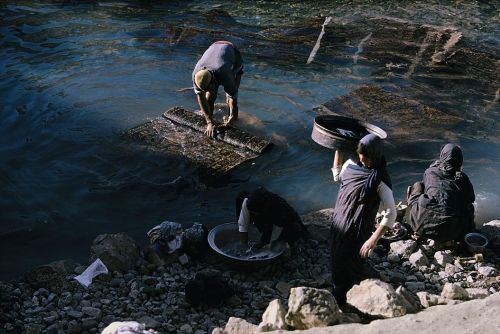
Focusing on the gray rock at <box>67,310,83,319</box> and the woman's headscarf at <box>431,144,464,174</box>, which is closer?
the gray rock at <box>67,310,83,319</box>

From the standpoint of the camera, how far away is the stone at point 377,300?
456cm

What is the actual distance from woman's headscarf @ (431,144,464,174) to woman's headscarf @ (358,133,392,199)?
7.08 feet

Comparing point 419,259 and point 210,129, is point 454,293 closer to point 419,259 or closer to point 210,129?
point 419,259

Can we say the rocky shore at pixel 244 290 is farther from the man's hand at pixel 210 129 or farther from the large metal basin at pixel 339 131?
the man's hand at pixel 210 129

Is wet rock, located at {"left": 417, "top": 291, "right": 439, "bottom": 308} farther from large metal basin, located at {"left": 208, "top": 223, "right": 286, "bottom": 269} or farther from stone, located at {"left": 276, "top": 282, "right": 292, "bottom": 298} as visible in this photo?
large metal basin, located at {"left": 208, "top": 223, "right": 286, "bottom": 269}

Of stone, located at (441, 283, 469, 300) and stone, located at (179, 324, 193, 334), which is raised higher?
stone, located at (441, 283, 469, 300)

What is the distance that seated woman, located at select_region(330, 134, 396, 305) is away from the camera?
15.2 feet

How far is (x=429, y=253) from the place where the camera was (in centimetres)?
655

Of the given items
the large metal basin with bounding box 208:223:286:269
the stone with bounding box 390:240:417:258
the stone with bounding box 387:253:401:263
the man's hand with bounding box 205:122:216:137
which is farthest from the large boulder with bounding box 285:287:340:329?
the man's hand with bounding box 205:122:216:137

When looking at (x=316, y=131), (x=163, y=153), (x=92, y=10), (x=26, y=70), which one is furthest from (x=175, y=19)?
(x=316, y=131)

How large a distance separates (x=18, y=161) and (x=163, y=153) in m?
2.17

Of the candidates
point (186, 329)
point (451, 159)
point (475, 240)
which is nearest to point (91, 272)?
point (186, 329)

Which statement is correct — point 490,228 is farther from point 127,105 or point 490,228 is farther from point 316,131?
point 127,105

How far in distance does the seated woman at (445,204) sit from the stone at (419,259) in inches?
12.4
